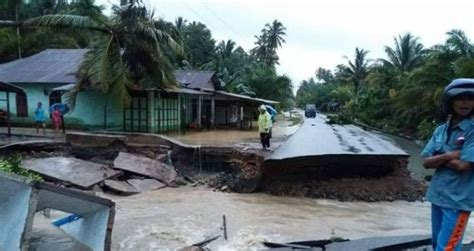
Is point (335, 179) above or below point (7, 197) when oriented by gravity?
below

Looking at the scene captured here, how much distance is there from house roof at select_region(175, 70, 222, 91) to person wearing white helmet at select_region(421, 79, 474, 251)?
1007 inches

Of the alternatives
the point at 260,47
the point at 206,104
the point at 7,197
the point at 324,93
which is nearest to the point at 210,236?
the point at 7,197

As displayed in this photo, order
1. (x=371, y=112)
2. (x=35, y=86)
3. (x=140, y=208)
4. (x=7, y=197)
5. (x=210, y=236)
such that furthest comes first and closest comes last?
(x=371, y=112) → (x=35, y=86) → (x=140, y=208) → (x=210, y=236) → (x=7, y=197)

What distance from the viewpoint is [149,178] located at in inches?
563

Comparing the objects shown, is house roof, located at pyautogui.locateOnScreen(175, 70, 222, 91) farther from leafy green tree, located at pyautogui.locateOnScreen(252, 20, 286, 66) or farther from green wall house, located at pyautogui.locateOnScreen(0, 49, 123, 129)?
leafy green tree, located at pyautogui.locateOnScreen(252, 20, 286, 66)

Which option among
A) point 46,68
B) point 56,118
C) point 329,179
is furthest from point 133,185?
point 46,68

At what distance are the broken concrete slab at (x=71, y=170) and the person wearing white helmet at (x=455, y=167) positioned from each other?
35.6 ft

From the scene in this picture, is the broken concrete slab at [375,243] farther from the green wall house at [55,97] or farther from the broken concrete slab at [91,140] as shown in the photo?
the green wall house at [55,97]

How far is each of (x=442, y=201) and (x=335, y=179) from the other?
32.7 ft

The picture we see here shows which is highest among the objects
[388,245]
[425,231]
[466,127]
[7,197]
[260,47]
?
[260,47]

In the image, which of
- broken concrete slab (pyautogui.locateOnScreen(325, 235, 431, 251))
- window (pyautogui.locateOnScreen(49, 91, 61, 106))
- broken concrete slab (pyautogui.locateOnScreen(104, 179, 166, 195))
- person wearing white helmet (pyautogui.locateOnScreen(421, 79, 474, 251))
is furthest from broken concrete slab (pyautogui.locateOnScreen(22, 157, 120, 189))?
person wearing white helmet (pyautogui.locateOnScreen(421, 79, 474, 251))

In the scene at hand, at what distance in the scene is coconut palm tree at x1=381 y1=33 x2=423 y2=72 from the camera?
1699 inches

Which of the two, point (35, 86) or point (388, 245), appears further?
point (35, 86)

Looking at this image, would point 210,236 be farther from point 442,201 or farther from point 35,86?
point 35,86
